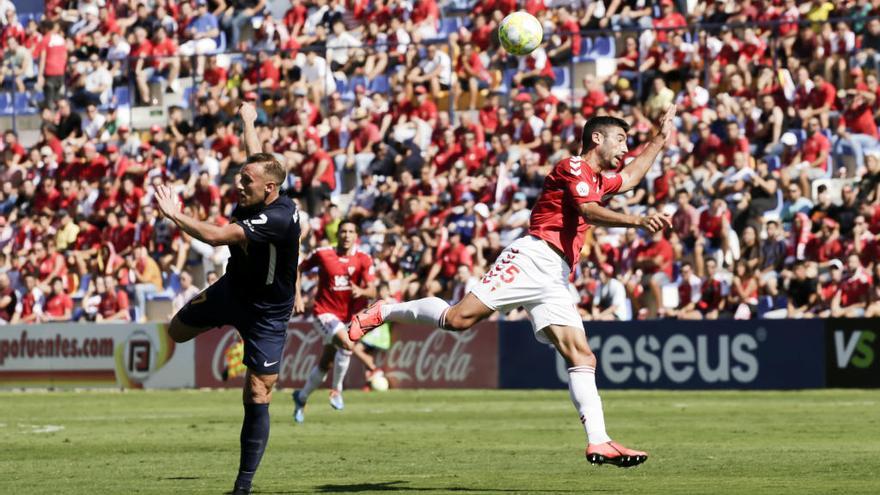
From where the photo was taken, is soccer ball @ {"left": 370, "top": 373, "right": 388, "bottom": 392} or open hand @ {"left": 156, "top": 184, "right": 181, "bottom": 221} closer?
open hand @ {"left": 156, "top": 184, "right": 181, "bottom": 221}

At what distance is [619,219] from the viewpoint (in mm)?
11336

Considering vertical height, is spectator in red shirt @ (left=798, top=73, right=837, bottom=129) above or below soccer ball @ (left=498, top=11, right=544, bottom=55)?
below

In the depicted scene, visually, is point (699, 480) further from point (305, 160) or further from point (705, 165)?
point (305, 160)

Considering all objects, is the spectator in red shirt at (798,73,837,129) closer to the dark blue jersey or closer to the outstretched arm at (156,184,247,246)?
the dark blue jersey

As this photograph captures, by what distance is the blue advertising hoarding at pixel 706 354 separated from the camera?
82.6 ft

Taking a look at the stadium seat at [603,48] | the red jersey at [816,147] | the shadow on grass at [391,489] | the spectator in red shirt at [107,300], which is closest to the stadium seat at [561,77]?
the stadium seat at [603,48]

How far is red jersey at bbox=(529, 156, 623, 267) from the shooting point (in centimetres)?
1177

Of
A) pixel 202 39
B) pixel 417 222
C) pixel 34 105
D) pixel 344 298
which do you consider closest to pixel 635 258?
pixel 417 222

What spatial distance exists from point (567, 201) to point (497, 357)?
15.7 metres

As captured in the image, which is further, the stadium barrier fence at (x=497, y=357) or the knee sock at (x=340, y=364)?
the stadium barrier fence at (x=497, y=357)

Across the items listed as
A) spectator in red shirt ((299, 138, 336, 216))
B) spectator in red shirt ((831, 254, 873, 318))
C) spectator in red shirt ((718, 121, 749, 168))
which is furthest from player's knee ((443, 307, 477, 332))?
spectator in red shirt ((299, 138, 336, 216))

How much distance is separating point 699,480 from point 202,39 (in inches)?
1046

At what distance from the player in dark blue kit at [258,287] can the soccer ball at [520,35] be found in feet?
15.5

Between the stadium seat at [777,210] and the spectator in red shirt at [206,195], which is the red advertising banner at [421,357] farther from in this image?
the stadium seat at [777,210]
